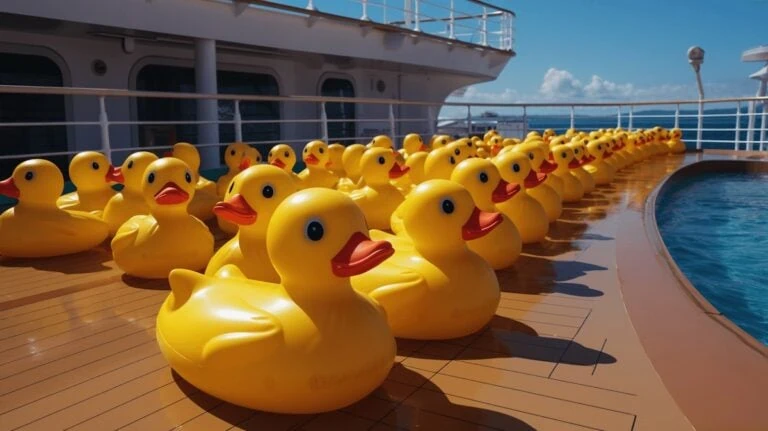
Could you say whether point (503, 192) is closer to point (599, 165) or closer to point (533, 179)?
point (533, 179)

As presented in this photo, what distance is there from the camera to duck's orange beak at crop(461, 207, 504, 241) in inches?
120

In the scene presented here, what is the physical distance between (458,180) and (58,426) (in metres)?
2.78

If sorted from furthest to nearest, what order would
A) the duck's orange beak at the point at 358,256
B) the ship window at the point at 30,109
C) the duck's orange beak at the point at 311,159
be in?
the ship window at the point at 30,109
the duck's orange beak at the point at 311,159
the duck's orange beak at the point at 358,256

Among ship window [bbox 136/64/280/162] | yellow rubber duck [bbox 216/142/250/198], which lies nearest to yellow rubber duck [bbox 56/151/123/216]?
yellow rubber duck [bbox 216/142/250/198]

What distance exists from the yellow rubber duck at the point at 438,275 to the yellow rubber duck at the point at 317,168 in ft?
12.0

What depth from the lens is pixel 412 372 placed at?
278cm

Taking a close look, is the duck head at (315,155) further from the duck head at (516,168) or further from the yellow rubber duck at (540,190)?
the duck head at (516,168)

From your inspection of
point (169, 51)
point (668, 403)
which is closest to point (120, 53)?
point (169, 51)

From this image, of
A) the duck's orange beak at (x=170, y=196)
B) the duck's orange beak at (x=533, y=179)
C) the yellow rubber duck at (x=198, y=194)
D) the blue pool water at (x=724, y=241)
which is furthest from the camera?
the yellow rubber duck at (x=198, y=194)

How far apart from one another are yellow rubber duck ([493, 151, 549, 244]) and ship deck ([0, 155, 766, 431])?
0.78 metres

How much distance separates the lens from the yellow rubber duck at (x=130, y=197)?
534cm

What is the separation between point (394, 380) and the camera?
8.84 ft

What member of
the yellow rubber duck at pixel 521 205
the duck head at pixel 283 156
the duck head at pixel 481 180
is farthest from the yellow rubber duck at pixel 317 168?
the duck head at pixel 481 180

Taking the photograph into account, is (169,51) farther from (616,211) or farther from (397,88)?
(616,211)
